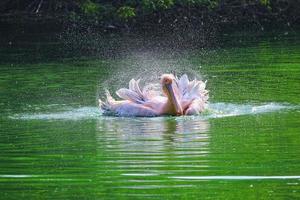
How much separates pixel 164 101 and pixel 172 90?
9.2 inches

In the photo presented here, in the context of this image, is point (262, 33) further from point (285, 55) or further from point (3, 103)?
point (3, 103)

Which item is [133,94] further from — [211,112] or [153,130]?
[153,130]

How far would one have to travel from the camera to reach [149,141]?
14.9 m

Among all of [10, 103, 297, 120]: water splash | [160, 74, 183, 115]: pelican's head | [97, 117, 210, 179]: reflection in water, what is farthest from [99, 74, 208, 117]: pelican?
[97, 117, 210, 179]: reflection in water

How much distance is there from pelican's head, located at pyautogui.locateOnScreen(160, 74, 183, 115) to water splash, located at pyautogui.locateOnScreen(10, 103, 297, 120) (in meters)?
0.34

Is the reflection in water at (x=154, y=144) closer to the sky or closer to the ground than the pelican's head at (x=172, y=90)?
closer to the ground

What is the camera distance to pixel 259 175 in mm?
12172

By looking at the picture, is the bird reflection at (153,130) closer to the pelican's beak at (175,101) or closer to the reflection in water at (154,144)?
the reflection in water at (154,144)

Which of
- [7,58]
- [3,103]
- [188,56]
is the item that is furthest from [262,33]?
[3,103]

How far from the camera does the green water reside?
462 inches

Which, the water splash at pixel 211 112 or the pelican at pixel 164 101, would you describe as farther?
the pelican at pixel 164 101

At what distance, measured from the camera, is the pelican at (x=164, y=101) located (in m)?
17.9

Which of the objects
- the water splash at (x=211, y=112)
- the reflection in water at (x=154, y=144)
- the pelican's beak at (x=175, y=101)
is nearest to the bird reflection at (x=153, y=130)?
the reflection in water at (x=154, y=144)

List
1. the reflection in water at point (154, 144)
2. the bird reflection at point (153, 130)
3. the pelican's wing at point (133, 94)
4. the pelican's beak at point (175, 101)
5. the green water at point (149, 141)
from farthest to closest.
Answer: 1. the pelican's wing at point (133, 94)
2. the pelican's beak at point (175, 101)
3. the bird reflection at point (153, 130)
4. the reflection in water at point (154, 144)
5. the green water at point (149, 141)
